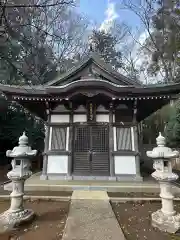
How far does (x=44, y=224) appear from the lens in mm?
3625

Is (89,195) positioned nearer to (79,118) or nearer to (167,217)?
(167,217)

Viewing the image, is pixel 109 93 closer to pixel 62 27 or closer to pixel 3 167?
pixel 3 167

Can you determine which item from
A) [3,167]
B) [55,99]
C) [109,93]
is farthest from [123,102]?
[3,167]

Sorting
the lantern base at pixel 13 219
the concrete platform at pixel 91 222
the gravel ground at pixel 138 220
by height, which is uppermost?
the lantern base at pixel 13 219

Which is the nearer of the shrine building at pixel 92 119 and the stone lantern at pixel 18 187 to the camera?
the stone lantern at pixel 18 187

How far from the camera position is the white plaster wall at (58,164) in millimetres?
7554

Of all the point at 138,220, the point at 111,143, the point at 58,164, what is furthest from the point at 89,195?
the point at 111,143

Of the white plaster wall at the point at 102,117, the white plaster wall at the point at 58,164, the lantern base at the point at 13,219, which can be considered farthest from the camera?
the white plaster wall at the point at 102,117

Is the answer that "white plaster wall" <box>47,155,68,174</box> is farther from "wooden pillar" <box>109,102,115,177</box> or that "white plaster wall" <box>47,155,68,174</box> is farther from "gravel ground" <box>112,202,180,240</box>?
"gravel ground" <box>112,202,180,240</box>

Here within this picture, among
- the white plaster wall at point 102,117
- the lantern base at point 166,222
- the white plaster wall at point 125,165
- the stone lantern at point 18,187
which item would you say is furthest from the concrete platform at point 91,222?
the white plaster wall at point 102,117

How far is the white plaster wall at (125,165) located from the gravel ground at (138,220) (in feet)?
8.16

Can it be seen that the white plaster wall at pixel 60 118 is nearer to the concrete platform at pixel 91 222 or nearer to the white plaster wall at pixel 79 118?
the white plaster wall at pixel 79 118

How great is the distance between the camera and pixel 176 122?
1127 centimetres

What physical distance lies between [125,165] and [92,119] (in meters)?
2.26
